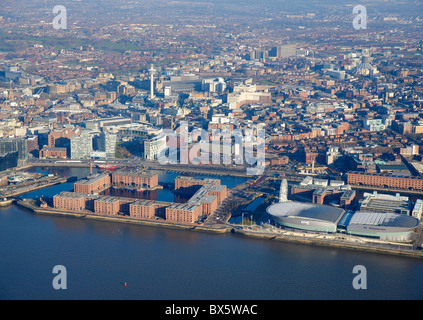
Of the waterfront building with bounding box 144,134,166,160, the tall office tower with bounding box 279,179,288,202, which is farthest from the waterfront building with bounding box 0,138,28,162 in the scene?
the tall office tower with bounding box 279,179,288,202

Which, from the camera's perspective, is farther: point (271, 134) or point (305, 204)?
point (271, 134)

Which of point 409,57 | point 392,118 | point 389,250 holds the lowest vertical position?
point 389,250

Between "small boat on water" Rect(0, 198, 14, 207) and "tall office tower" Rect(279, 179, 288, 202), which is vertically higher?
"tall office tower" Rect(279, 179, 288, 202)

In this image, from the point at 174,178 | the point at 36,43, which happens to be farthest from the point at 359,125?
the point at 36,43

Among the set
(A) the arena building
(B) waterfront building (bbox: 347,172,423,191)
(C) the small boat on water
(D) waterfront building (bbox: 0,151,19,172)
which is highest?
(D) waterfront building (bbox: 0,151,19,172)

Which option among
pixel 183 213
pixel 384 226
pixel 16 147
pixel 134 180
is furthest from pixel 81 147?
pixel 384 226

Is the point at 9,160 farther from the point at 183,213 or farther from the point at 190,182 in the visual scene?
the point at 183,213

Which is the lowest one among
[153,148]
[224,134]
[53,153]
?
[53,153]

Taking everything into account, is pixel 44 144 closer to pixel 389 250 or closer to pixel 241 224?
pixel 241 224

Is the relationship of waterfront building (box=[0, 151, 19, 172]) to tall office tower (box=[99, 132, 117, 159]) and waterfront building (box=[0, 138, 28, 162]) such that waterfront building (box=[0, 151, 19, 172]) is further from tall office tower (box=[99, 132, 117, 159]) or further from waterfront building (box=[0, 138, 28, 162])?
tall office tower (box=[99, 132, 117, 159])
